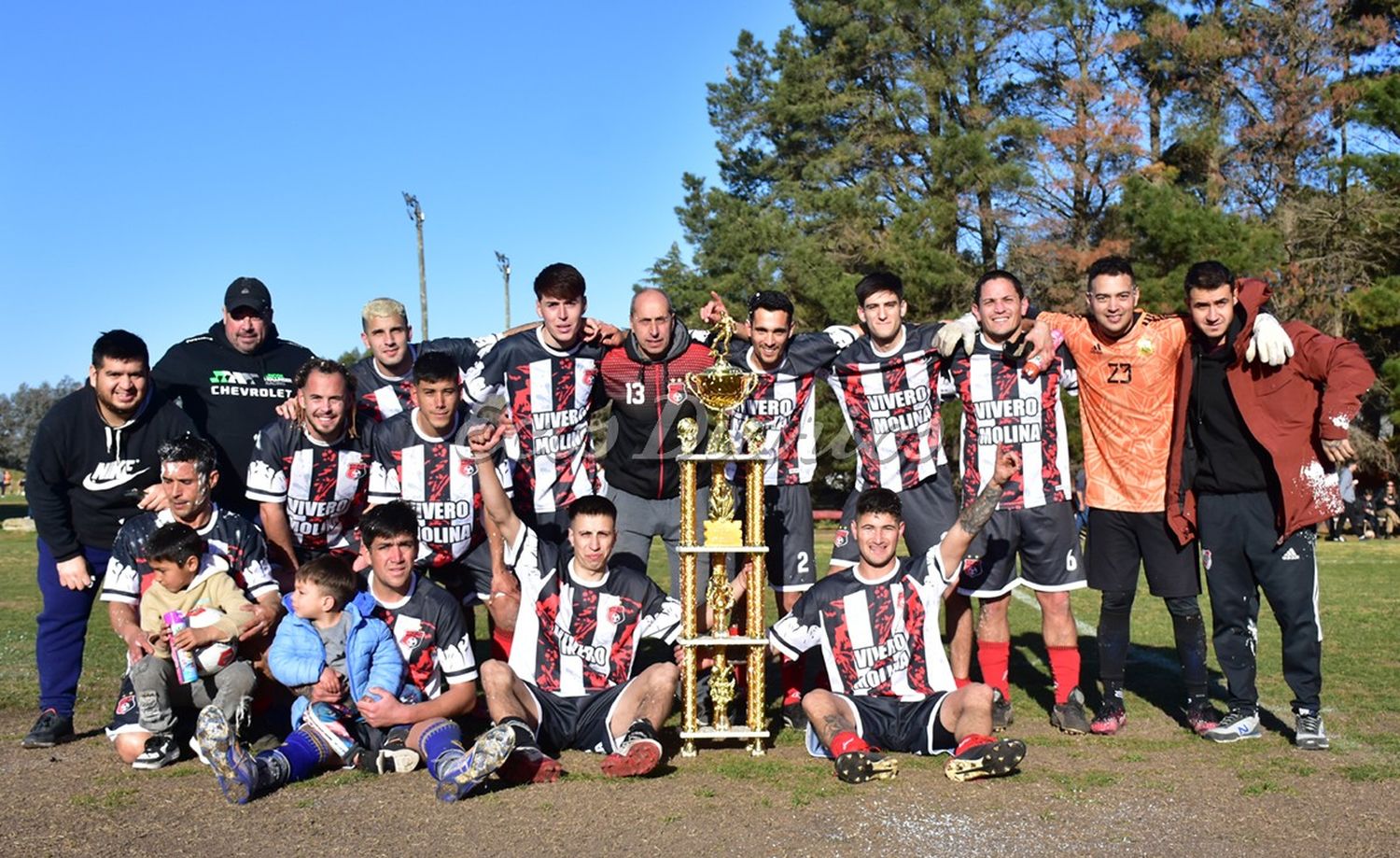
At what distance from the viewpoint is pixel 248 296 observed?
6711 mm

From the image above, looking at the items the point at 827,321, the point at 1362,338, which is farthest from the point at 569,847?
the point at 1362,338

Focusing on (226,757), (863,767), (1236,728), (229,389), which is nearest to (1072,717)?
(1236,728)

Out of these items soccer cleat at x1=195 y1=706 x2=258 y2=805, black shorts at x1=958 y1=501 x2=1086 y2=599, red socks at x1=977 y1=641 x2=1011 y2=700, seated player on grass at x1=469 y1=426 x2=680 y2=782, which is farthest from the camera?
red socks at x1=977 y1=641 x2=1011 y2=700

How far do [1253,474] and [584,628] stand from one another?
3.12 metres

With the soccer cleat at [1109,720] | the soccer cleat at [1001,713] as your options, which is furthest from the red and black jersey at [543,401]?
the soccer cleat at [1109,720]

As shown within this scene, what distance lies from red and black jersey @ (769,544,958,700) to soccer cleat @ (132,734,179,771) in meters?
2.67

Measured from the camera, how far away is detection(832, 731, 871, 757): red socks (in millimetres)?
4840

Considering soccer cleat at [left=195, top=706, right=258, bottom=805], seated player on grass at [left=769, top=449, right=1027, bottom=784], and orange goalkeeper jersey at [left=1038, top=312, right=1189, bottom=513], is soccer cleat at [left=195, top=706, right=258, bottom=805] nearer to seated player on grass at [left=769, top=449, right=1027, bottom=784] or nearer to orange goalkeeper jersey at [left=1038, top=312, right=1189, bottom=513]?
Result: seated player on grass at [left=769, top=449, right=1027, bottom=784]

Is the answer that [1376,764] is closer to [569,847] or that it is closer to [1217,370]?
[1217,370]

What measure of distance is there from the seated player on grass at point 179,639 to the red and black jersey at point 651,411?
A: 2014 millimetres

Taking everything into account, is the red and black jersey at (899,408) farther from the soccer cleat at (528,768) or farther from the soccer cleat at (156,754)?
the soccer cleat at (156,754)

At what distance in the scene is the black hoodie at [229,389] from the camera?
6551mm

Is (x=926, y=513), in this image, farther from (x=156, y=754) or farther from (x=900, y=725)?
(x=156, y=754)

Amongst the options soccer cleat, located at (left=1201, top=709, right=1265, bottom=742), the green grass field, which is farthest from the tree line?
soccer cleat, located at (left=1201, top=709, right=1265, bottom=742)
